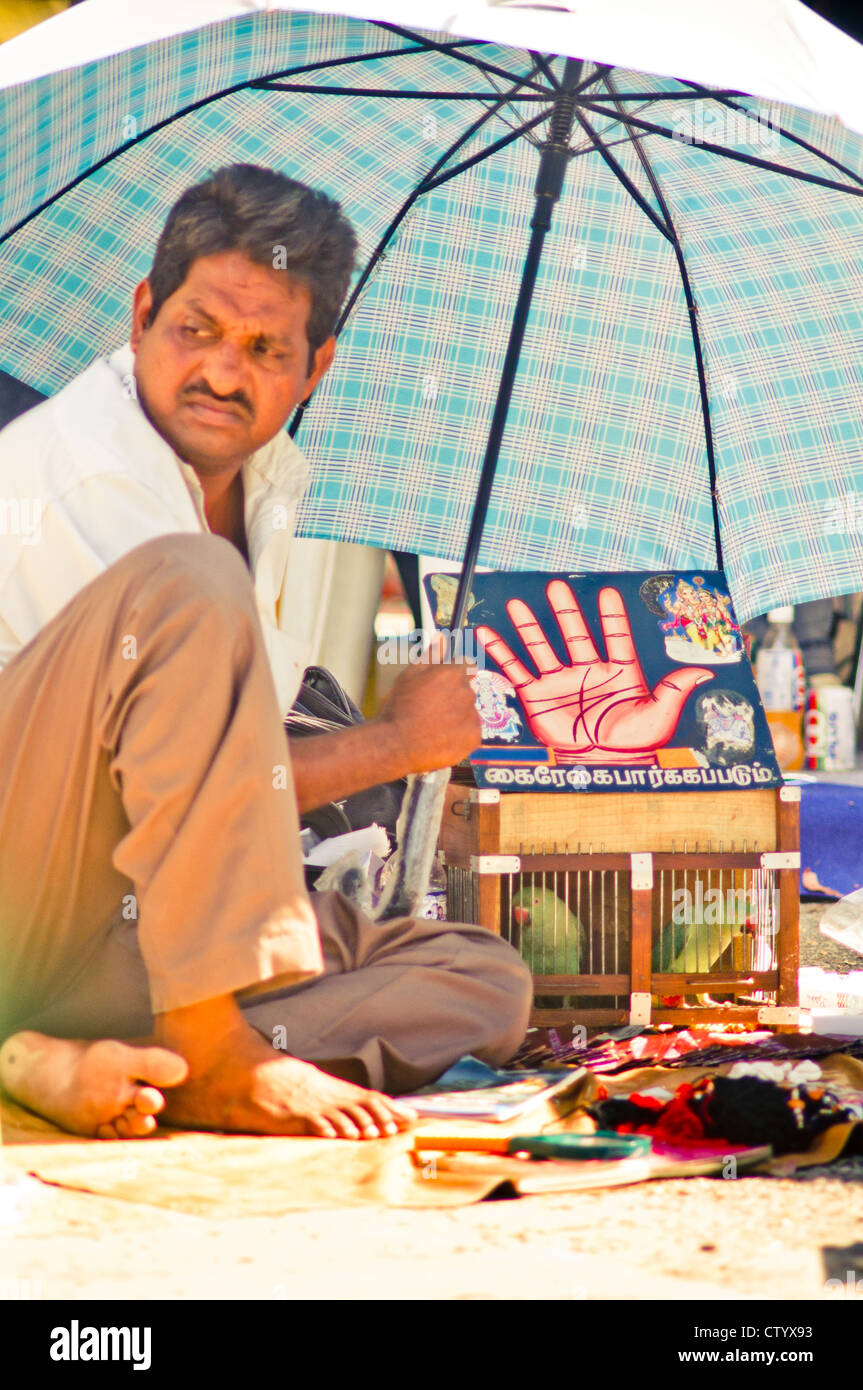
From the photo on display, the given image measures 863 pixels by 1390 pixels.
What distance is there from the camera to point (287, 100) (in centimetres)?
286

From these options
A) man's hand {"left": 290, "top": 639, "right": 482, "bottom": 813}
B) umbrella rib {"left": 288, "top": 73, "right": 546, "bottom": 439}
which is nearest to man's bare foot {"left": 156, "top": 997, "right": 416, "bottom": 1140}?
man's hand {"left": 290, "top": 639, "right": 482, "bottom": 813}

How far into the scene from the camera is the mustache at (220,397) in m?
2.35

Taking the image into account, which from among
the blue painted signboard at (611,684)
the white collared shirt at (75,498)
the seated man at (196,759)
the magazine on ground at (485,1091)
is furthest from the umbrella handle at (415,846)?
the white collared shirt at (75,498)

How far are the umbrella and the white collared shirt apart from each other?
0.65m

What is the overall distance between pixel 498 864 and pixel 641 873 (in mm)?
291

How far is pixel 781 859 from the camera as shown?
2920mm

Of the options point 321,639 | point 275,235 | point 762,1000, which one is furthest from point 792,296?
point 321,639

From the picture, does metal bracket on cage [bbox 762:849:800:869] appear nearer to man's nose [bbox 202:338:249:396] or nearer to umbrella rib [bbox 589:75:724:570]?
umbrella rib [bbox 589:75:724:570]

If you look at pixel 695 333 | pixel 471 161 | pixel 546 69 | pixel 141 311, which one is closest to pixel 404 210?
pixel 471 161

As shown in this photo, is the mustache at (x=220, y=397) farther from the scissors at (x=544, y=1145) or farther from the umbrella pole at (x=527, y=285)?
the scissors at (x=544, y=1145)

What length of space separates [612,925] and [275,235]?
1449mm

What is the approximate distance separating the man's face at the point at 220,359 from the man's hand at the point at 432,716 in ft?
1.63

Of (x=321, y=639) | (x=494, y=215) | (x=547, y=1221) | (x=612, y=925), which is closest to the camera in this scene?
(x=547, y=1221)

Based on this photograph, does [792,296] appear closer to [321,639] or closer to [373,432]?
[373,432]
